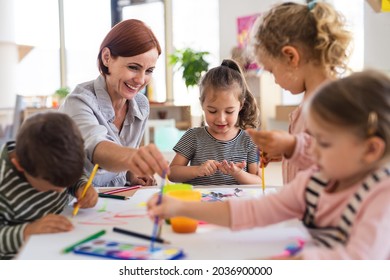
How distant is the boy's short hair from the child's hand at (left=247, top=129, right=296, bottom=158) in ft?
1.21

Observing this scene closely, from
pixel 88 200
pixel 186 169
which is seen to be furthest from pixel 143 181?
pixel 88 200

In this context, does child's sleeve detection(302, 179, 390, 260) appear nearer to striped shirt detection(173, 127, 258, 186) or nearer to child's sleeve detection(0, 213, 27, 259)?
child's sleeve detection(0, 213, 27, 259)

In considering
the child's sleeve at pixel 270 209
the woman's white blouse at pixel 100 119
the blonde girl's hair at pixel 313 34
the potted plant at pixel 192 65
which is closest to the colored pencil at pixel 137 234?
the child's sleeve at pixel 270 209

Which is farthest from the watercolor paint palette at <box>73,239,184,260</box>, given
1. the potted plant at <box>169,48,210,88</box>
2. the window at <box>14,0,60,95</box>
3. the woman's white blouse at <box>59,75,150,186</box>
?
the window at <box>14,0,60,95</box>

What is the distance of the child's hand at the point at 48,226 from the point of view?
844 mm

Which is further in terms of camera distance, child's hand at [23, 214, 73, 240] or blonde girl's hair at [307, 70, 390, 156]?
child's hand at [23, 214, 73, 240]

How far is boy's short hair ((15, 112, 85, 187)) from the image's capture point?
2.81ft

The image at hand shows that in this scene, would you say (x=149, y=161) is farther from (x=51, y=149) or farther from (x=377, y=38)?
(x=377, y=38)

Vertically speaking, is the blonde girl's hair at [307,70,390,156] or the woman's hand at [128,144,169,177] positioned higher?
the blonde girl's hair at [307,70,390,156]

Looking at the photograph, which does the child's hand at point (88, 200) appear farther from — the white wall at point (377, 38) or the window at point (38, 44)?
the window at point (38, 44)

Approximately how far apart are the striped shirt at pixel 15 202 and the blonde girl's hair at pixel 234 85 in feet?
2.61

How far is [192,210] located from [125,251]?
0.13 m

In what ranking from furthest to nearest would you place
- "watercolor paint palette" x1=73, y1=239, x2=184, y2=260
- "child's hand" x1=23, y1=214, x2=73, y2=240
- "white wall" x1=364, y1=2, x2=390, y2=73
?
1. "white wall" x1=364, y1=2, x2=390, y2=73
2. "child's hand" x1=23, y1=214, x2=73, y2=240
3. "watercolor paint palette" x1=73, y1=239, x2=184, y2=260
